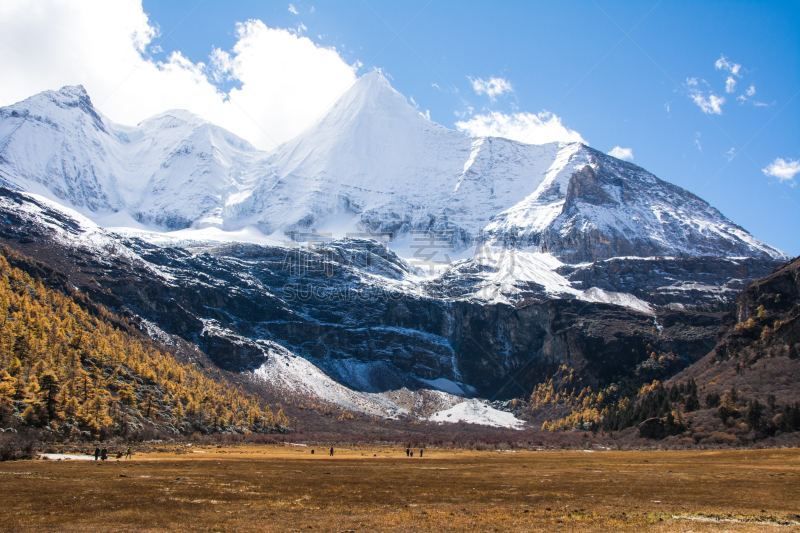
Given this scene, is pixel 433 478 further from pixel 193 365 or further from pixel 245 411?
pixel 193 365

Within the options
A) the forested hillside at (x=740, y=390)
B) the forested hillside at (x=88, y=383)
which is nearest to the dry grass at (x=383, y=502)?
the forested hillside at (x=88, y=383)

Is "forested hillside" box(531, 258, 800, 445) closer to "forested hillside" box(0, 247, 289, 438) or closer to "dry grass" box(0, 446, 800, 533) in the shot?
"dry grass" box(0, 446, 800, 533)

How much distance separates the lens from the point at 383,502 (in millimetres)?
28375

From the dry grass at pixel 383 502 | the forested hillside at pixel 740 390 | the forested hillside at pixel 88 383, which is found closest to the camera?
the dry grass at pixel 383 502

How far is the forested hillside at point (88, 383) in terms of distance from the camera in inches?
2822

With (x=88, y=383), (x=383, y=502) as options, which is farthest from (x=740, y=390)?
(x=88, y=383)

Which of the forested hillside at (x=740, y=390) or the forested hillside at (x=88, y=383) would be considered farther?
the forested hillside at (x=740, y=390)

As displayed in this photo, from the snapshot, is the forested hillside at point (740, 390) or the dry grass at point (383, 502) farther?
the forested hillside at point (740, 390)

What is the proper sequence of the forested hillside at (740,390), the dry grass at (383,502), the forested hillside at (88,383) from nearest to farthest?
the dry grass at (383,502) < the forested hillside at (88,383) < the forested hillside at (740,390)

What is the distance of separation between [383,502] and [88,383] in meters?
78.0

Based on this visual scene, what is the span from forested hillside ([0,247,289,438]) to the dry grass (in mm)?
36742

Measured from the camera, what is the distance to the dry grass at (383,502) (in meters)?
21.4

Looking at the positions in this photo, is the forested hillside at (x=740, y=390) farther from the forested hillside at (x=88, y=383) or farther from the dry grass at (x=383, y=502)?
the forested hillside at (x=88, y=383)

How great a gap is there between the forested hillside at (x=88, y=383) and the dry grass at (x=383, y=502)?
36742mm
